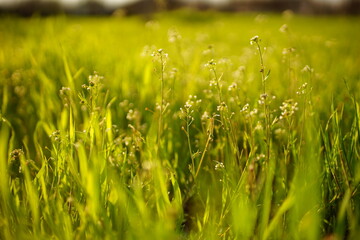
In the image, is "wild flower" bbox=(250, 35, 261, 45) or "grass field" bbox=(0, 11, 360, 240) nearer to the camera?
"grass field" bbox=(0, 11, 360, 240)

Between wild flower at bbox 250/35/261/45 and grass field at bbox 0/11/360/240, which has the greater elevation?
wild flower at bbox 250/35/261/45

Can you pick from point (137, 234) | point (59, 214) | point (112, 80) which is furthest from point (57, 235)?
point (112, 80)

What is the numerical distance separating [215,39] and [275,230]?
8.23 m

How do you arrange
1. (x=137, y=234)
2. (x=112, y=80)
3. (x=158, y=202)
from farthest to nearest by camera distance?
(x=112, y=80), (x=158, y=202), (x=137, y=234)

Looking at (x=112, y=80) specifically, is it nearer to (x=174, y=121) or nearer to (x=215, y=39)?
(x=174, y=121)

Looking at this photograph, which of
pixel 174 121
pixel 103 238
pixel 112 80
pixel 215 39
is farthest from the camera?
pixel 215 39

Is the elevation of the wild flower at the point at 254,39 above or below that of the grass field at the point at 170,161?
above

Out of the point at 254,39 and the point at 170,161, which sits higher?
the point at 254,39

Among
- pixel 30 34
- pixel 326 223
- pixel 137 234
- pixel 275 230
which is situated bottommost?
pixel 326 223

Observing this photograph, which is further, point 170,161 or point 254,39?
point 170,161

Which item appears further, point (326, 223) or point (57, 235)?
point (326, 223)

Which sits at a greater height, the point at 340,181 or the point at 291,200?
the point at 291,200

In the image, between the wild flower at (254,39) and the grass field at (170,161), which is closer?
Answer: the grass field at (170,161)

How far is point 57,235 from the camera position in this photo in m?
1.04
